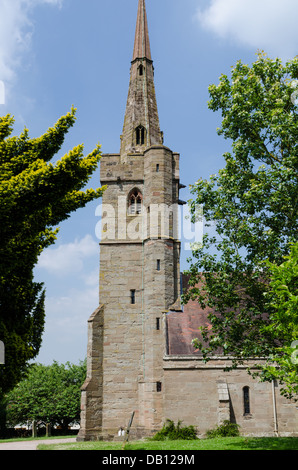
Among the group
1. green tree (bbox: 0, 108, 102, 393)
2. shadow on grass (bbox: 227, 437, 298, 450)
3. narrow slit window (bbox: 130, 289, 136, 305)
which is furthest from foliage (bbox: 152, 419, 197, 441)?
green tree (bbox: 0, 108, 102, 393)

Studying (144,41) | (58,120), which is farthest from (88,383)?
(144,41)

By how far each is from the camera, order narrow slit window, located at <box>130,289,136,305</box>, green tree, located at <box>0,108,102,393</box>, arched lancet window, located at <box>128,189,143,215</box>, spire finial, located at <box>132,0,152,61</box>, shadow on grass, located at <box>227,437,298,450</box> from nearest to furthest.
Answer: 1. green tree, located at <box>0,108,102,393</box>
2. shadow on grass, located at <box>227,437,298,450</box>
3. narrow slit window, located at <box>130,289,136,305</box>
4. arched lancet window, located at <box>128,189,143,215</box>
5. spire finial, located at <box>132,0,152,61</box>

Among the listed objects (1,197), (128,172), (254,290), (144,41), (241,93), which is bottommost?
(254,290)

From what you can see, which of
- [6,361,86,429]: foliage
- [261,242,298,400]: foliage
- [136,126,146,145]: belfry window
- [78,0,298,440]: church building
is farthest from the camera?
[6,361,86,429]: foliage

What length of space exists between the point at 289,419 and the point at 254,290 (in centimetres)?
1307

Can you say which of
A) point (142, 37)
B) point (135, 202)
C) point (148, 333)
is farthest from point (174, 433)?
point (142, 37)

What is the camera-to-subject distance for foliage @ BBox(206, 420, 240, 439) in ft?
84.0

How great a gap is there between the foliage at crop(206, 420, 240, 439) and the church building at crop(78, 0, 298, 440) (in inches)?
16.8

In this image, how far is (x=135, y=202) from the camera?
3456 cm

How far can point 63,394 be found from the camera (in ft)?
157

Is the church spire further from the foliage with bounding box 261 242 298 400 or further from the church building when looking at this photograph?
the foliage with bounding box 261 242 298 400

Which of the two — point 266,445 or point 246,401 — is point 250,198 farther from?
point 246,401

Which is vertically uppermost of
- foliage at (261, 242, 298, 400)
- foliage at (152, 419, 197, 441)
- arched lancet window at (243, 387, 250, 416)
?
foliage at (261, 242, 298, 400)

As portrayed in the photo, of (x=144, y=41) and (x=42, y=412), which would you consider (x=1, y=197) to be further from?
(x=42, y=412)
